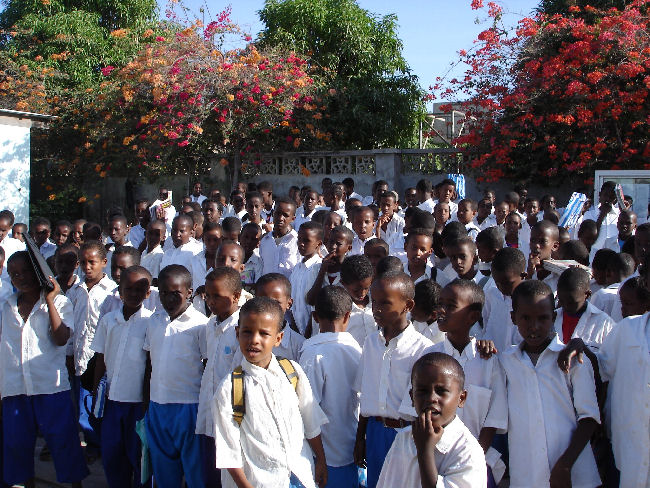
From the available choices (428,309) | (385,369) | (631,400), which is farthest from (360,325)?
(631,400)

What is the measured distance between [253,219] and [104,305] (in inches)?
103

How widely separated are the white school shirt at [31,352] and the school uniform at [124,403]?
0.35m

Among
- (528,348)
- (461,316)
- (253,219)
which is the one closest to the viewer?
(528,348)

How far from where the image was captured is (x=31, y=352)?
4.16m

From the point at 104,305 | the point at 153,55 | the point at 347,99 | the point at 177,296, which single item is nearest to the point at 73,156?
the point at 153,55

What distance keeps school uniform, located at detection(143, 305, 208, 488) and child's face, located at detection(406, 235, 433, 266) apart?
1520 millimetres

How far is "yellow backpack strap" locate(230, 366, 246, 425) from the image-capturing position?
285cm

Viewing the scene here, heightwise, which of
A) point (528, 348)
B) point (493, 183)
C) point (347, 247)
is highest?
point (493, 183)

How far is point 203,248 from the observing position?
6.18 meters

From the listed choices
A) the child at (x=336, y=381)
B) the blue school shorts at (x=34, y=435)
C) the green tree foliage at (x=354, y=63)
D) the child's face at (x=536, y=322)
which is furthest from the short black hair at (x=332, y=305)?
the green tree foliage at (x=354, y=63)

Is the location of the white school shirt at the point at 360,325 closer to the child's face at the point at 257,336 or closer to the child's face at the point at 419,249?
the child's face at the point at 419,249

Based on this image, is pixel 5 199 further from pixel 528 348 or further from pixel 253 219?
pixel 528 348

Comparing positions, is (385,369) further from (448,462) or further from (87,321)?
(87,321)

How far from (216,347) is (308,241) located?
5.31 feet
